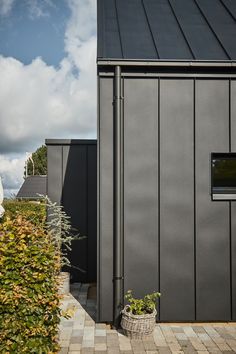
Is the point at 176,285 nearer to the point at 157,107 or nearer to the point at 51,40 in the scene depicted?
the point at 157,107

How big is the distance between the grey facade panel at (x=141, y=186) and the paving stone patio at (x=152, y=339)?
0.68 m

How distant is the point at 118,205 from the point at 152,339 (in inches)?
76.4

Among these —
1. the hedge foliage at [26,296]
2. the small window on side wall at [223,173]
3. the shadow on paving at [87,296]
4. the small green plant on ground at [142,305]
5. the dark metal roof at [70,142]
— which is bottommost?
the shadow on paving at [87,296]

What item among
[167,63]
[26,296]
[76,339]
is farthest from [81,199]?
[26,296]

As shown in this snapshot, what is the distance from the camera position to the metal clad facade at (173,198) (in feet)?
15.0

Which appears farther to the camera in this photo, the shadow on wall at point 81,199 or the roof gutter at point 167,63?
the shadow on wall at point 81,199

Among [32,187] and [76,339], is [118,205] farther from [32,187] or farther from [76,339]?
[32,187]

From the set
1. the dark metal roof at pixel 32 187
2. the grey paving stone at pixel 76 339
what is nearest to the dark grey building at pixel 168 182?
the grey paving stone at pixel 76 339

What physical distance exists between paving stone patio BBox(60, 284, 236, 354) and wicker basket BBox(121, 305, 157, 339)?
81mm

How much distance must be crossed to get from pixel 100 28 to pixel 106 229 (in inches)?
151

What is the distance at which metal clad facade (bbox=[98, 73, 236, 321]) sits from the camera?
4.59 metres

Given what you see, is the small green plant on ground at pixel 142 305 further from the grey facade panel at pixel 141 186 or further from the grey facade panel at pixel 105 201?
the grey facade panel at pixel 105 201

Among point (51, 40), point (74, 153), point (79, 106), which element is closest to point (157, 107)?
point (74, 153)

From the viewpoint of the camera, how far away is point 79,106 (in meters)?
28.1
